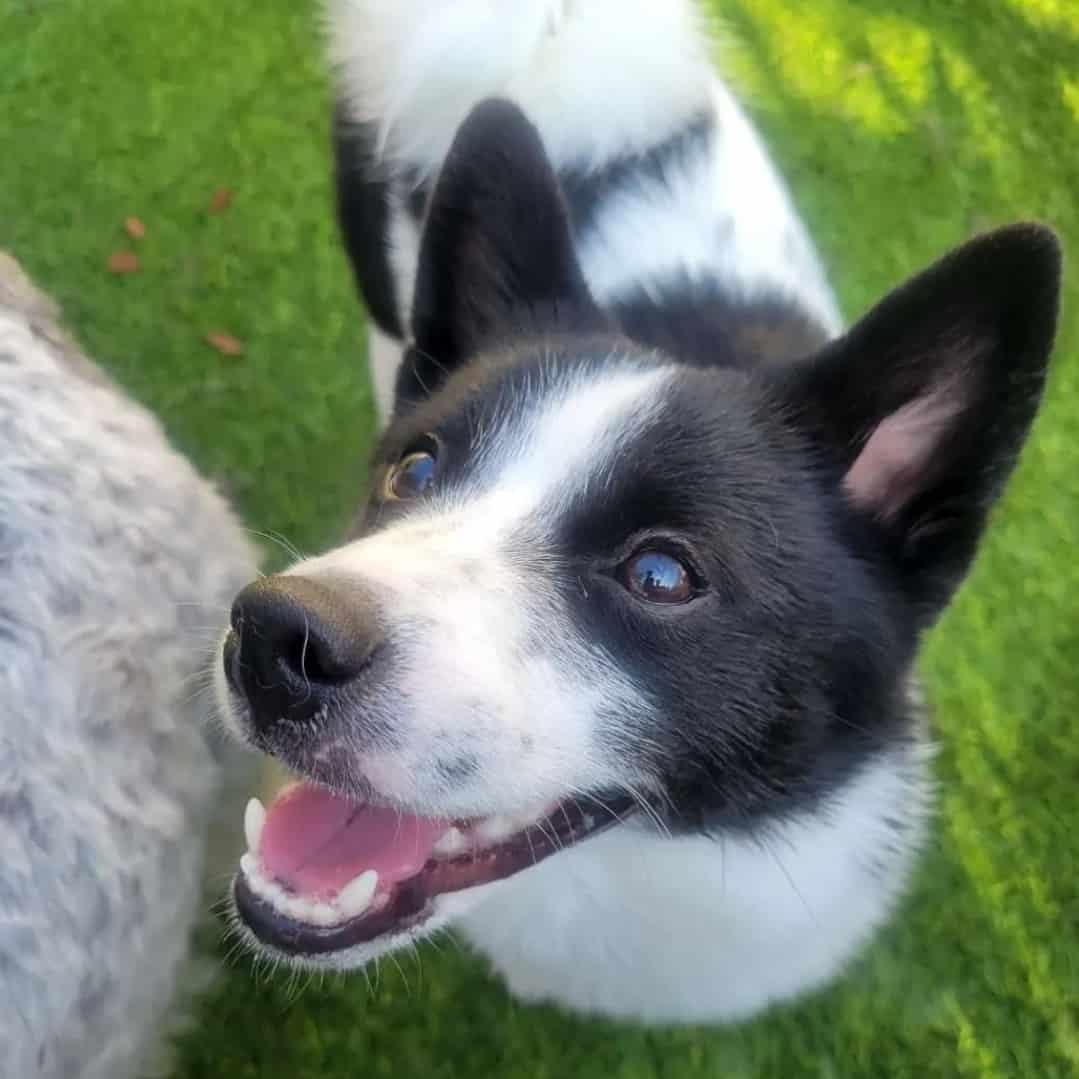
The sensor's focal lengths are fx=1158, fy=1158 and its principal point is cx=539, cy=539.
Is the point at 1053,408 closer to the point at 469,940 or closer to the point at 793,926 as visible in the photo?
the point at 793,926

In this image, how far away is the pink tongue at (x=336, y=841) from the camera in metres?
1.04

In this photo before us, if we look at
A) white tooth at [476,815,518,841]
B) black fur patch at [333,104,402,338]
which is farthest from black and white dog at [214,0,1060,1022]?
black fur patch at [333,104,402,338]

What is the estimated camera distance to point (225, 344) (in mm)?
2271

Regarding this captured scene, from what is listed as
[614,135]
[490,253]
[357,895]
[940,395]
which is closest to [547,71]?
[614,135]

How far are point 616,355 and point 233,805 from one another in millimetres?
726

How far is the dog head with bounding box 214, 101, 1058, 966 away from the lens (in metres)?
0.89

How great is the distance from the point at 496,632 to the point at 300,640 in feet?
0.52

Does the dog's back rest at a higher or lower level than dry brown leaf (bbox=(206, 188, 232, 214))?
higher

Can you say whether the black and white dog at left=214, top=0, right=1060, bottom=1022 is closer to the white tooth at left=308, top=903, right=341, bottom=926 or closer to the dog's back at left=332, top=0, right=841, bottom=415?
the white tooth at left=308, top=903, right=341, bottom=926

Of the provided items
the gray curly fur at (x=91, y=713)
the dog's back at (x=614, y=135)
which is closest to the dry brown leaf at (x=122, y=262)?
the dog's back at (x=614, y=135)

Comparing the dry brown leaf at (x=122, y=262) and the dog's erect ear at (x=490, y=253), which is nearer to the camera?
the dog's erect ear at (x=490, y=253)

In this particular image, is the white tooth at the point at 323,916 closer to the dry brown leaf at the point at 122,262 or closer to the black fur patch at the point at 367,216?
the black fur patch at the point at 367,216

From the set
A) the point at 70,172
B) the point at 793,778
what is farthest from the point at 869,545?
the point at 70,172

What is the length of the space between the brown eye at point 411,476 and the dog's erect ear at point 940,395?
1.15 feet
